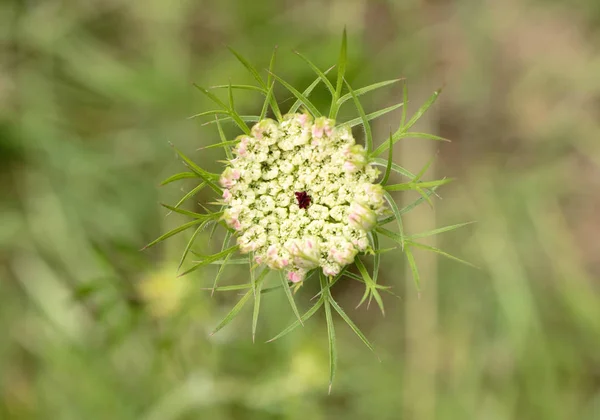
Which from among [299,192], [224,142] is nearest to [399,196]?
[299,192]

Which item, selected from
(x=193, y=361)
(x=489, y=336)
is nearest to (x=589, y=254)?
(x=489, y=336)

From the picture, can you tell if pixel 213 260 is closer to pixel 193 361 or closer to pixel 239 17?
pixel 193 361

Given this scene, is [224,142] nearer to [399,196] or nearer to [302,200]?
[302,200]

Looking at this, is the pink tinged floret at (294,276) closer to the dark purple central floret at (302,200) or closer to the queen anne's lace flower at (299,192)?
the queen anne's lace flower at (299,192)

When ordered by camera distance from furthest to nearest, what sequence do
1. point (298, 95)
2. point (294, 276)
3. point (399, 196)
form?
point (399, 196) → point (294, 276) → point (298, 95)

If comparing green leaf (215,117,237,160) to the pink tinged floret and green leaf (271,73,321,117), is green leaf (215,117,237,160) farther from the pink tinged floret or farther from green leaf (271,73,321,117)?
the pink tinged floret

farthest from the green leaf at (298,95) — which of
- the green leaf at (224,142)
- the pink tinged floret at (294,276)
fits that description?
the pink tinged floret at (294,276)
